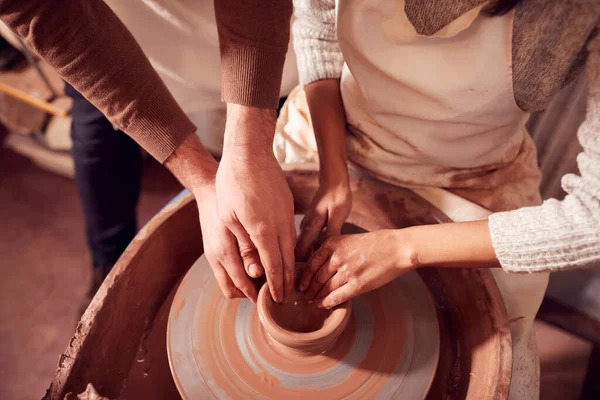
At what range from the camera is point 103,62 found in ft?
3.45

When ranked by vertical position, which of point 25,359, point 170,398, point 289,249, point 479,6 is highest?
point 479,6

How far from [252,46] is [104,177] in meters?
0.97

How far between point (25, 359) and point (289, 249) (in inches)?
62.4

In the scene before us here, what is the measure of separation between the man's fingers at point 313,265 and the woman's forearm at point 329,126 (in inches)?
8.2

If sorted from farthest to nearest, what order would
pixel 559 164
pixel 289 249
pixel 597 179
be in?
pixel 559 164
pixel 289 249
pixel 597 179

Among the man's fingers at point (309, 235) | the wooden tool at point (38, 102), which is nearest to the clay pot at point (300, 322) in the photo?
the man's fingers at point (309, 235)

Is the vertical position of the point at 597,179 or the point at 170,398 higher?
the point at 597,179

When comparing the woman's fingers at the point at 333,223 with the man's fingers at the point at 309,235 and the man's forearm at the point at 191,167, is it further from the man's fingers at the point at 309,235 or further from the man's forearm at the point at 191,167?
the man's forearm at the point at 191,167

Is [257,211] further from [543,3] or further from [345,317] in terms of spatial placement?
[543,3]

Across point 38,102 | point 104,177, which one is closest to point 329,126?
point 104,177

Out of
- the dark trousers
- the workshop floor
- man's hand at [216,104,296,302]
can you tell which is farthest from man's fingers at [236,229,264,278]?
the workshop floor

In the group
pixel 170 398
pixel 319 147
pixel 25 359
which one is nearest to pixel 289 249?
pixel 319 147

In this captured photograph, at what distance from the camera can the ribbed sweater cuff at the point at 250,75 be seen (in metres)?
1.03

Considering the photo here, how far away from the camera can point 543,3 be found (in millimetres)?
964
